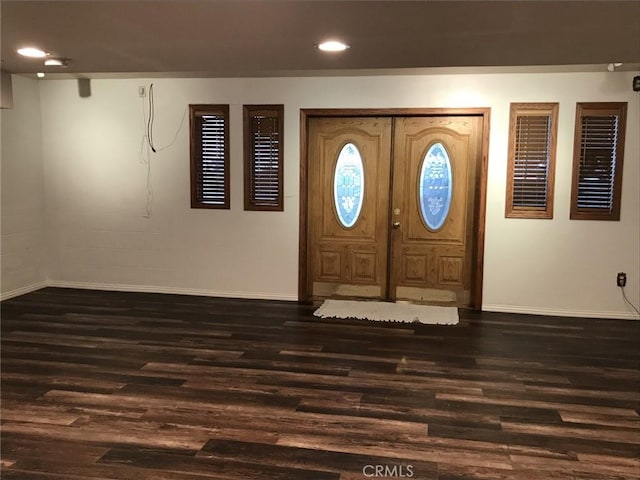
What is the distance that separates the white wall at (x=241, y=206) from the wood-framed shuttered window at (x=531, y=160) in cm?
8

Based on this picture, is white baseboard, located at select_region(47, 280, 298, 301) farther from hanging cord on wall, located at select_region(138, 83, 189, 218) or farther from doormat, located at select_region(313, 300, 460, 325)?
hanging cord on wall, located at select_region(138, 83, 189, 218)

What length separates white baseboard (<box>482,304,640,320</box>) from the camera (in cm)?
549

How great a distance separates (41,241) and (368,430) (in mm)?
5085

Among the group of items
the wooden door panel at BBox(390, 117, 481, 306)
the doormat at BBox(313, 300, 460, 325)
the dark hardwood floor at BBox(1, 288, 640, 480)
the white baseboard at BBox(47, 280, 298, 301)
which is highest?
the wooden door panel at BBox(390, 117, 481, 306)

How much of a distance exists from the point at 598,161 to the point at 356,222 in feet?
8.12

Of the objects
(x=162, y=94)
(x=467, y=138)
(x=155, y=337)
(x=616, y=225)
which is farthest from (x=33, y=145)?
(x=616, y=225)

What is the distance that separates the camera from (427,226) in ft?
19.4

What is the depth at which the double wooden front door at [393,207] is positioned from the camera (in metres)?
5.80

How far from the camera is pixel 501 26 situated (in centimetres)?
270

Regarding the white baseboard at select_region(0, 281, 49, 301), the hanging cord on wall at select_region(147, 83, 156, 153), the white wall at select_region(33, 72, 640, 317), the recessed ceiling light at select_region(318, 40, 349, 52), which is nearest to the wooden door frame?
the white wall at select_region(33, 72, 640, 317)

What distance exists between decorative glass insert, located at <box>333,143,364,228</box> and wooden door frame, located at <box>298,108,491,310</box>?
344mm

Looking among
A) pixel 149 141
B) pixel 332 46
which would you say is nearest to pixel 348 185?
pixel 149 141

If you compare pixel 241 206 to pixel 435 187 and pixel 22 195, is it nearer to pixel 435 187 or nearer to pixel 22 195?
pixel 435 187

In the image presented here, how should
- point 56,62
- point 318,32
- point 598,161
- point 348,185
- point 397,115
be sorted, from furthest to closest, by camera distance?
point 348,185 → point 397,115 → point 598,161 → point 56,62 → point 318,32
